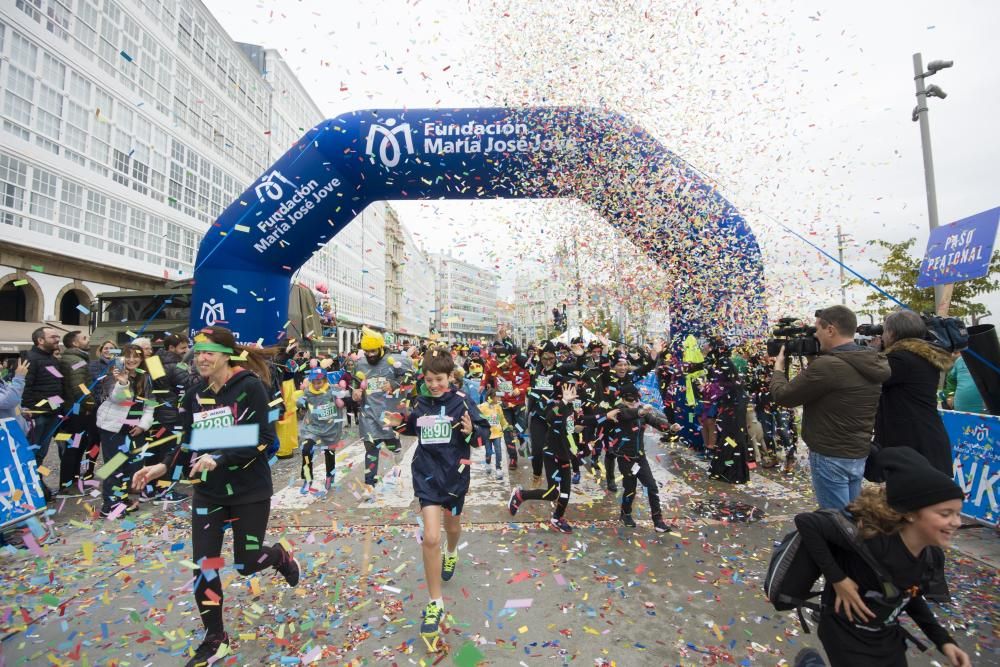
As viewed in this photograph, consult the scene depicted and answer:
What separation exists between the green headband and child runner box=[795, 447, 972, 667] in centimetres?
329

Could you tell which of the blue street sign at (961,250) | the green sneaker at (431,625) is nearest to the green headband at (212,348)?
the green sneaker at (431,625)

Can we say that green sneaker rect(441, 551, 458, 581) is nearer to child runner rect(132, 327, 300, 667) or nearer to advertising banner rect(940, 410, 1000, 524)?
child runner rect(132, 327, 300, 667)

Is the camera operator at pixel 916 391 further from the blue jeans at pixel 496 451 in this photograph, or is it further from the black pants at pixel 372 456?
the black pants at pixel 372 456

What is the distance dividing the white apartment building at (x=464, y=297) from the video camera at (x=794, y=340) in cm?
10619

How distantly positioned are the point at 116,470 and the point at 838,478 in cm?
726

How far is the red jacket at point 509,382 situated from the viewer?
784 cm

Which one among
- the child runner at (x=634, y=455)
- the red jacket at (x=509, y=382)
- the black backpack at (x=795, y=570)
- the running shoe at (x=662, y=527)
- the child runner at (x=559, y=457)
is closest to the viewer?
the black backpack at (x=795, y=570)

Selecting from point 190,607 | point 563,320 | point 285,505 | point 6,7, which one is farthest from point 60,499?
point 6,7

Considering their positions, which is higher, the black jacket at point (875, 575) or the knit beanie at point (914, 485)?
the knit beanie at point (914, 485)

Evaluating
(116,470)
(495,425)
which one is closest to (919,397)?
(495,425)

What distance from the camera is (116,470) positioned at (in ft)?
18.4

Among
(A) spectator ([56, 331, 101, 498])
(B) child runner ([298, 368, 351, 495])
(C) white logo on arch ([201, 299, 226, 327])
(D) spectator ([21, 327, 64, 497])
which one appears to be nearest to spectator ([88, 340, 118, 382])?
(A) spectator ([56, 331, 101, 498])

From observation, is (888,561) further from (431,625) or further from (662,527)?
(662,527)

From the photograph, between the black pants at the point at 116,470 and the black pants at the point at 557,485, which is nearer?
the black pants at the point at 557,485
